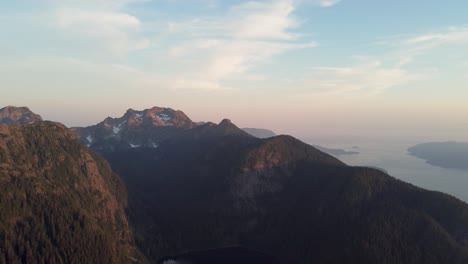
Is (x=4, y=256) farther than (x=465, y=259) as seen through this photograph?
No

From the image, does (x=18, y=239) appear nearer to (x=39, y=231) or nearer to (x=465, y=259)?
(x=39, y=231)

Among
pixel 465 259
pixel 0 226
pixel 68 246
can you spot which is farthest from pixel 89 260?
pixel 465 259

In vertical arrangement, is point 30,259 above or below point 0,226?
below

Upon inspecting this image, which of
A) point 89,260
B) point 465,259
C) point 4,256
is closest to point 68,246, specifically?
point 89,260

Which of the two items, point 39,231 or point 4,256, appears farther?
point 39,231

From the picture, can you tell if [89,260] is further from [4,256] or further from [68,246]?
[4,256]

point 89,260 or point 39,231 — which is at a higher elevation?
point 39,231

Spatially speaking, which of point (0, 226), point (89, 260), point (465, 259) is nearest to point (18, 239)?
point (0, 226)

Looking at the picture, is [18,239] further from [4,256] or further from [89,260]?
[89,260]
